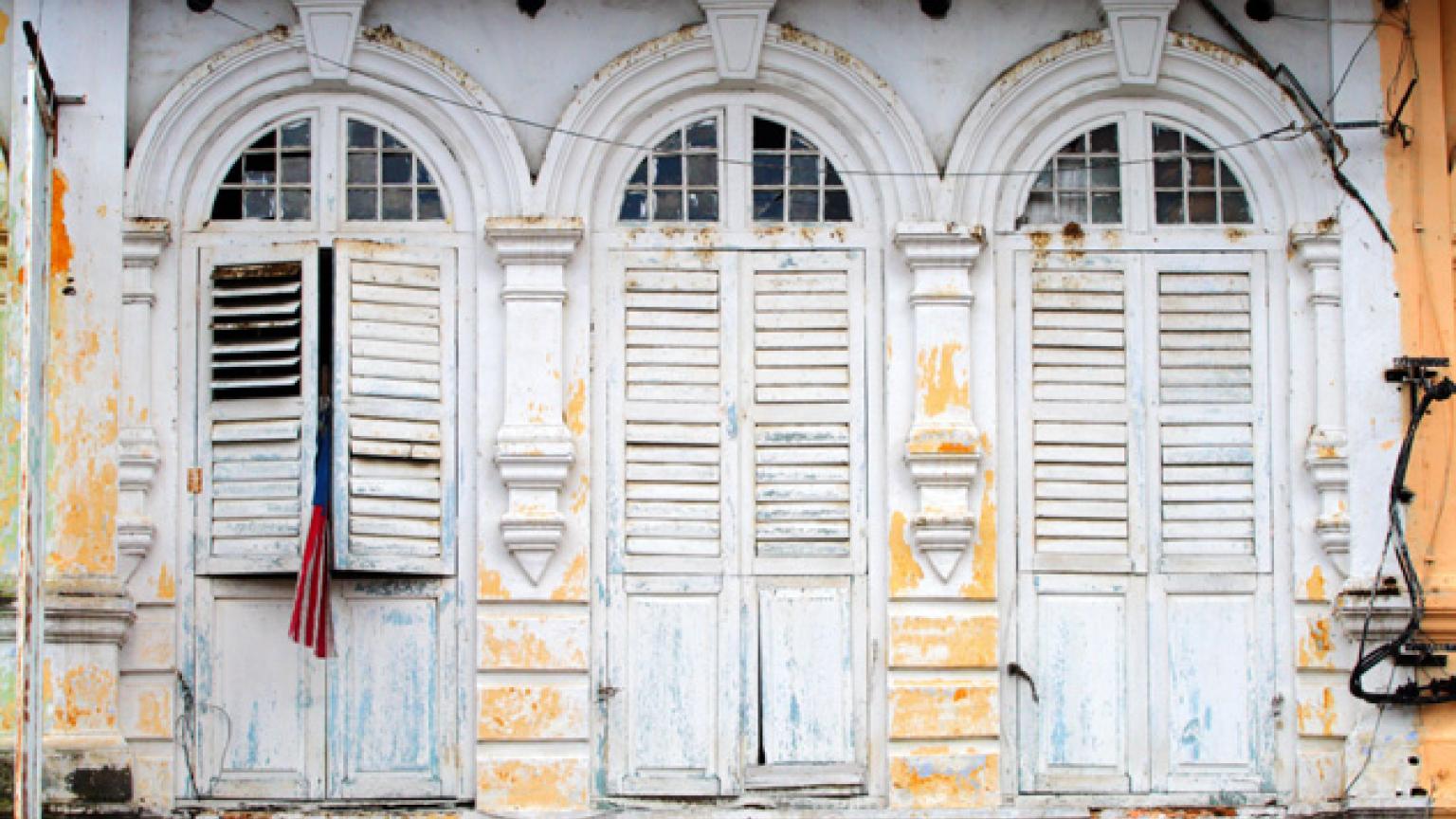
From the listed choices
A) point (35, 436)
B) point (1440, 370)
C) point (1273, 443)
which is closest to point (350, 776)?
point (35, 436)

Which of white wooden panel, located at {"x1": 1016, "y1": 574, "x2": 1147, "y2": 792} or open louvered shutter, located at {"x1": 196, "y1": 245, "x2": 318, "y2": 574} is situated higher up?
open louvered shutter, located at {"x1": 196, "y1": 245, "x2": 318, "y2": 574}

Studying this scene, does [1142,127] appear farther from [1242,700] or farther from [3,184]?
[3,184]

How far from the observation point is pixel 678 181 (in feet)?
30.7

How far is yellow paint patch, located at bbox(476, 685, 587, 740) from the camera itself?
9008 millimetres

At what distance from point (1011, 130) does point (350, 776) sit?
4049 millimetres

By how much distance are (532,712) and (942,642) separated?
1.80 metres

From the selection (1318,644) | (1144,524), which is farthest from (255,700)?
(1318,644)

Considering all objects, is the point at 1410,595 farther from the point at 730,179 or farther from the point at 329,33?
the point at 329,33

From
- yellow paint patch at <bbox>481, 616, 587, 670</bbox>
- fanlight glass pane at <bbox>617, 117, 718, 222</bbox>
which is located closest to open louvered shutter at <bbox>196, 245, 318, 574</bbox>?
yellow paint patch at <bbox>481, 616, 587, 670</bbox>

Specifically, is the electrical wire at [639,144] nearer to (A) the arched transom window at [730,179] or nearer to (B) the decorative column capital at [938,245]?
(A) the arched transom window at [730,179]

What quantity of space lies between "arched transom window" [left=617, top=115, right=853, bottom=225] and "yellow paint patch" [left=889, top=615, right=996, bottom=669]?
1819 mm

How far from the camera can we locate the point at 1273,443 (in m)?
9.24

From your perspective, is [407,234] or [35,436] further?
[407,234]

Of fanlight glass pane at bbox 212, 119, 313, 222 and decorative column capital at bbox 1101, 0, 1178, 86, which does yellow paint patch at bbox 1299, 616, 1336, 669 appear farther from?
fanlight glass pane at bbox 212, 119, 313, 222
